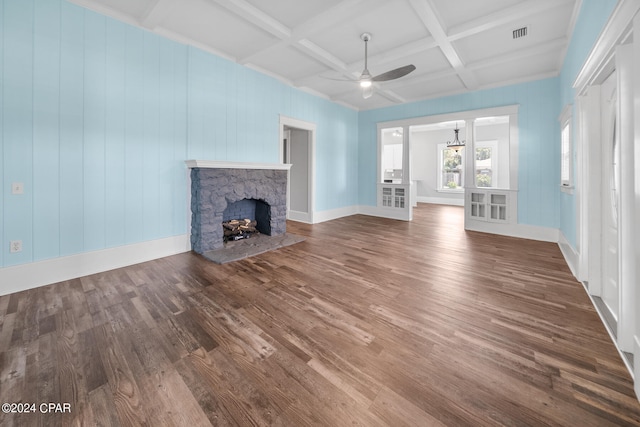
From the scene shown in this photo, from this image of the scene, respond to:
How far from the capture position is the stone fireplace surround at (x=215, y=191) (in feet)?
12.4

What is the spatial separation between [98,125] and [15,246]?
149 cm

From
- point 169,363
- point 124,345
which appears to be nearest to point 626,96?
point 169,363

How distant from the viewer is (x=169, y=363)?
1.61 meters

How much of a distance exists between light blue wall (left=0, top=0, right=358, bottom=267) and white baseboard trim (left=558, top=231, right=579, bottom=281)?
15.9 feet

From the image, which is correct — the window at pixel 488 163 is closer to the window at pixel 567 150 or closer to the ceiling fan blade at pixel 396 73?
the window at pixel 567 150

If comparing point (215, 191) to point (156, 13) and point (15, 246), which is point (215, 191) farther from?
point (156, 13)

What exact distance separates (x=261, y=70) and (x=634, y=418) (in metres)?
5.57

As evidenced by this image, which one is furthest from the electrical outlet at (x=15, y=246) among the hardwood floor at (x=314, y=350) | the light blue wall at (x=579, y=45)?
the light blue wall at (x=579, y=45)

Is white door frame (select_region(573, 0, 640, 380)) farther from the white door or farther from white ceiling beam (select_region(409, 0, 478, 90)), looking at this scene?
white ceiling beam (select_region(409, 0, 478, 90))

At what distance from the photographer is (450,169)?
10297 mm

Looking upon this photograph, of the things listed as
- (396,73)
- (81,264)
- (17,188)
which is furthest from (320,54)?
(81,264)

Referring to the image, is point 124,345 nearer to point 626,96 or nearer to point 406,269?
point 406,269

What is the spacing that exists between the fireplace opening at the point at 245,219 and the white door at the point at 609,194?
14.1 ft

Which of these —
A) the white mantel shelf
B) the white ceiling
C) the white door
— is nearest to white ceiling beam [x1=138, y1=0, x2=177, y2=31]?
the white ceiling
